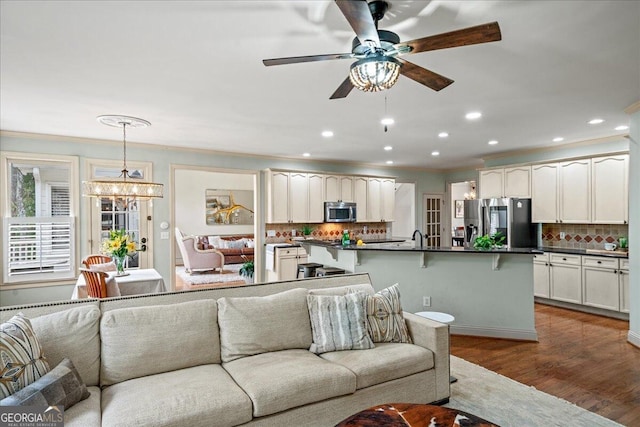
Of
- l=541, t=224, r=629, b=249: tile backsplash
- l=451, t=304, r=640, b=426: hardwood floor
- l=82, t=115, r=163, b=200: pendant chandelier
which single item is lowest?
l=451, t=304, r=640, b=426: hardwood floor

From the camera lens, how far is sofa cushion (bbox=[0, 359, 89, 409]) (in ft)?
5.15

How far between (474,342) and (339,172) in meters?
4.73

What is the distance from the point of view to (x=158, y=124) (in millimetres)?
4512

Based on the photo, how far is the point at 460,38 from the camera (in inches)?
68.1

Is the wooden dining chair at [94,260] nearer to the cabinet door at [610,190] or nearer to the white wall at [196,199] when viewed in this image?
the white wall at [196,199]

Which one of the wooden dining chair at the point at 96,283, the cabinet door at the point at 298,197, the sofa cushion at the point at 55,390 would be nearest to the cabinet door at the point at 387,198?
the cabinet door at the point at 298,197

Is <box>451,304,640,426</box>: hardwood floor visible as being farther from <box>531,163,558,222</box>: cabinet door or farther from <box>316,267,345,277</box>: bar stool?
<box>531,163,558,222</box>: cabinet door

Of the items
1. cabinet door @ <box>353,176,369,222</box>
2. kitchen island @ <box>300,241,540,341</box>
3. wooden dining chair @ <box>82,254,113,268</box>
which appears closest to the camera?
kitchen island @ <box>300,241,540,341</box>

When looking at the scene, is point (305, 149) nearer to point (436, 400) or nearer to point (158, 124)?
point (158, 124)

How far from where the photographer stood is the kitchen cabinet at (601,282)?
16.0 feet

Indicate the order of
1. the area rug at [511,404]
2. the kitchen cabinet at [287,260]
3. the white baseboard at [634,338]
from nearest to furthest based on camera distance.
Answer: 1. the area rug at [511,404]
2. the white baseboard at [634,338]
3. the kitchen cabinet at [287,260]

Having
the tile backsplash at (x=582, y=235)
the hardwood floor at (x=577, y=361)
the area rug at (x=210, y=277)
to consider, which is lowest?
the hardwood floor at (x=577, y=361)

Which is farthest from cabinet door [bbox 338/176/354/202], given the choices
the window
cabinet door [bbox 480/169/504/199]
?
the window

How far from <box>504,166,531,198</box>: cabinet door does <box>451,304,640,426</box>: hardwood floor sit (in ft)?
7.72
